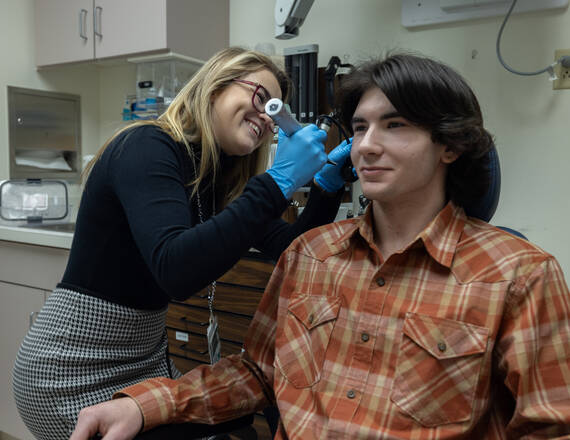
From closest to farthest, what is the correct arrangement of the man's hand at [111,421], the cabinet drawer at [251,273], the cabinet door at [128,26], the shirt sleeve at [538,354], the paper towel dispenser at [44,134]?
the shirt sleeve at [538,354] < the man's hand at [111,421] < the cabinet drawer at [251,273] < the cabinet door at [128,26] < the paper towel dispenser at [44,134]

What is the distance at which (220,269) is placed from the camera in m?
0.94

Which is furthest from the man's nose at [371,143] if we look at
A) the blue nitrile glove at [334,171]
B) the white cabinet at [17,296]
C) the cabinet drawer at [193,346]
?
the white cabinet at [17,296]

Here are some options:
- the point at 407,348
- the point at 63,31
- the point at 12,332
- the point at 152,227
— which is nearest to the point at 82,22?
Answer: the point at 63,31

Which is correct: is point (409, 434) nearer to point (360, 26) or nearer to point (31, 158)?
point (360, 26)

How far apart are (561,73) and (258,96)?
4.28 feet

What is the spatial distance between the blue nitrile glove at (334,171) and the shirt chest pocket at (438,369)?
0.48 meters

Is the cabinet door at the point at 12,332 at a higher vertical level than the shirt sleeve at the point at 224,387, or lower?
lower

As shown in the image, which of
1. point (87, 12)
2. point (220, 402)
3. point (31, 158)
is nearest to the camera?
point (220, 402)

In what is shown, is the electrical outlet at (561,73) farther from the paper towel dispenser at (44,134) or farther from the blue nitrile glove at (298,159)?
the paper towel dispenser at (44,134)

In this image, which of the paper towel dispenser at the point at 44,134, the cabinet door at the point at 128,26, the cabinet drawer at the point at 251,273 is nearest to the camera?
the cabinet drawer at the point at 251,273

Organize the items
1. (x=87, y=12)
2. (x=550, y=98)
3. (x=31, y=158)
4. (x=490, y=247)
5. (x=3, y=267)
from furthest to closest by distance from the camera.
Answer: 1. (x=31, y=158)
2. (x=87, y=12)
3. (x=3, y=267)
4. (x=550, y=98)
5. (x=490, y=247)

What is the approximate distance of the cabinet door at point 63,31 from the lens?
8.66ft

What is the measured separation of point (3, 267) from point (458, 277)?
7.09 ft

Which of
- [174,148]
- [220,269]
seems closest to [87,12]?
[174,148]
